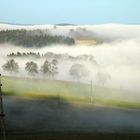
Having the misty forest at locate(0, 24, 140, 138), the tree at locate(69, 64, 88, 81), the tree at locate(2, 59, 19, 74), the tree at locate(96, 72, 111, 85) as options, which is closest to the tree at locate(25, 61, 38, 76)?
the misty forest at locate(0, 24, 140, 138)

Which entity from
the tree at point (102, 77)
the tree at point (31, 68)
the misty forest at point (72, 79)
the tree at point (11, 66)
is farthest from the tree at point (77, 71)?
the tree at point (11, 66)

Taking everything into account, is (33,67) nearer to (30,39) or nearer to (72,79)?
(30,39)

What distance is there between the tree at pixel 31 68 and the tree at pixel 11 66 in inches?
4.3

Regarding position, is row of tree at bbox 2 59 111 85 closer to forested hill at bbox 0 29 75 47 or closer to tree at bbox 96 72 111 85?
tree at bbox 96 72 111 85

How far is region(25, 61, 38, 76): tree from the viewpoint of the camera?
4250mm

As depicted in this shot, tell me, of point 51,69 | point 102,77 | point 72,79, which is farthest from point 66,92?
point 102,77

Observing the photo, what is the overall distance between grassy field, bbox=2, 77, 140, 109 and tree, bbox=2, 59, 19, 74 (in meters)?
0.08

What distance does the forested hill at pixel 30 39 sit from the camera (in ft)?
14.0

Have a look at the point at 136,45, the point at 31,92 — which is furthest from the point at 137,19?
the point at 31,92

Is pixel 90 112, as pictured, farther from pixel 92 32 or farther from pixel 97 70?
pixel 92 32

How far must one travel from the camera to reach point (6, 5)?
431 centimetres

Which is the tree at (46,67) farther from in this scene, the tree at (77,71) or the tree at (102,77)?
the tree at (102,77)

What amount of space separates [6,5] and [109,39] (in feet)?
3.68

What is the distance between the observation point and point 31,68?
4250mm
